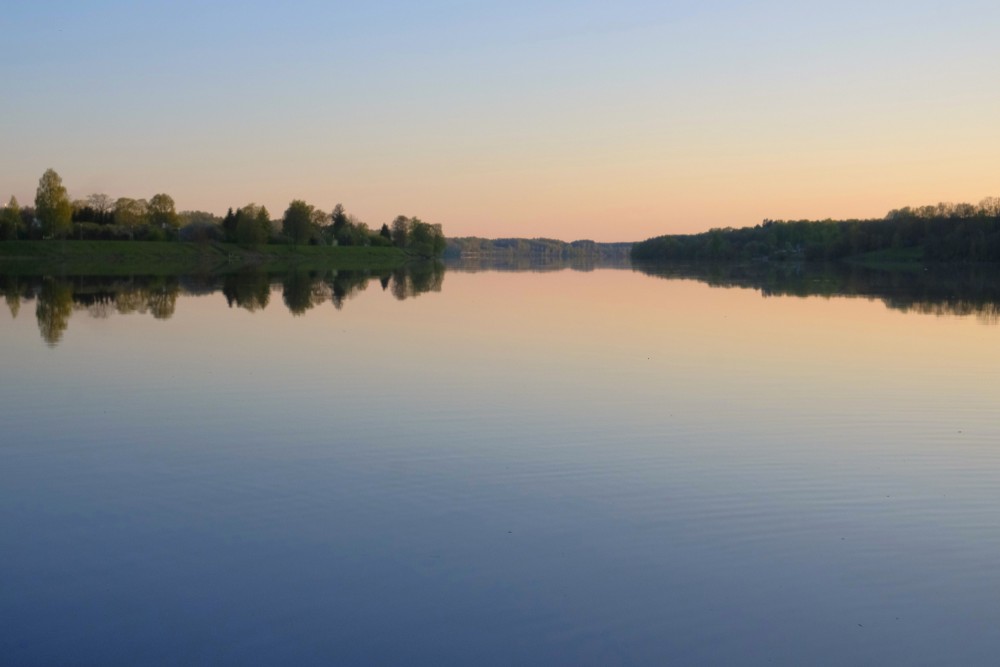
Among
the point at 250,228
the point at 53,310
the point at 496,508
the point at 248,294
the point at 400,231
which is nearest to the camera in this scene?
the point at 496,508

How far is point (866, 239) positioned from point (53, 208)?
89.5 metres

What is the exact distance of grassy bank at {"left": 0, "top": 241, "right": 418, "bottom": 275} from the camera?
72938 mm

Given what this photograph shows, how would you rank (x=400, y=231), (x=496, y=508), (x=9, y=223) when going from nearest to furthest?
(x=496, y=508) → (x=9, y=223) → (x=400, y=231)

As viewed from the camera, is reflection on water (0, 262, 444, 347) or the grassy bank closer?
reflection on water (0, 262, 444, 347)

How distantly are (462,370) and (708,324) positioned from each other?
35.3ft

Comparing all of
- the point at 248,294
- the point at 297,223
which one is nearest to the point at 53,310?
the point at 248,294

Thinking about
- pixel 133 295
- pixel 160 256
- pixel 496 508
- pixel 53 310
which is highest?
pixel 160 256

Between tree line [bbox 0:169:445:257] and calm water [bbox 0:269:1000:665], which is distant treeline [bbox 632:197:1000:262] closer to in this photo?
tree line [bbox 0:169:445:257]

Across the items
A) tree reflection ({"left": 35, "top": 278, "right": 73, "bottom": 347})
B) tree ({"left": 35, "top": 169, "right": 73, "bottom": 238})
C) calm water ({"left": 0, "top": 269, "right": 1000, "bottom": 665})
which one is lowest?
calm water ({"left": 0, "top": 269, "right": 1000, "bottom": 665})

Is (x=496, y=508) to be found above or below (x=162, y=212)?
below

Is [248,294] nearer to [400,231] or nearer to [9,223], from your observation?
[9,223]

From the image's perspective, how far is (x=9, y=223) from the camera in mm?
84188

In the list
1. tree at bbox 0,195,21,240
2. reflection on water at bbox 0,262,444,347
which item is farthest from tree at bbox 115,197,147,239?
reflection on water at bbox 0,262,444,347

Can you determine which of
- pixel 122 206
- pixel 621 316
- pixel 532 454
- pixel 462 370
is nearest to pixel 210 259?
pixel 122 206
